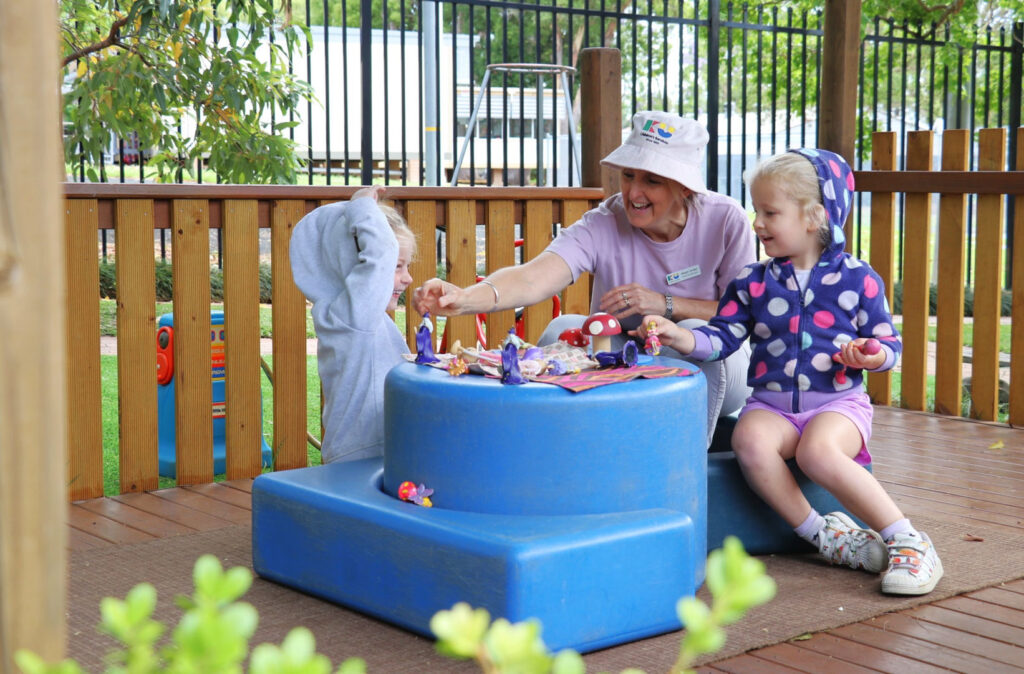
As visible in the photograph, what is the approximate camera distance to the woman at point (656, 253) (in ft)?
10.4

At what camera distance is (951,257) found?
4906 mm

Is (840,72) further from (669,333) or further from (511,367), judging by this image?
(511,367)

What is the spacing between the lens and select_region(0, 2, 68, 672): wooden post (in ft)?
2.71

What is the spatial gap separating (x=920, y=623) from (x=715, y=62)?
4862 mm

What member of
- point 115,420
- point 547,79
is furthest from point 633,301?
point 547,79

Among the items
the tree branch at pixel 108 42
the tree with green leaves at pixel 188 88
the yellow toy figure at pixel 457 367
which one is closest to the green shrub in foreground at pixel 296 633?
the yellow toy figure at pixel 457 367

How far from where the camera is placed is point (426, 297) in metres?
2.97

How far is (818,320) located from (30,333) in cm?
237

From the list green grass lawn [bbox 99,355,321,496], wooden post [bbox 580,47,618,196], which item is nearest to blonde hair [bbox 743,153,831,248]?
wooden post [bbox 580,47,618,196]

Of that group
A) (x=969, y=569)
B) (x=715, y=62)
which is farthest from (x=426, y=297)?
(x=715, y=62)

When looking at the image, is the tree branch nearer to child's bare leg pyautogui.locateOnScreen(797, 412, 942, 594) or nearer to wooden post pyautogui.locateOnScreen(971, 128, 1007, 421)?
child's bare leg pyautogui.locateOnScreen(797, 412, 942, 594)

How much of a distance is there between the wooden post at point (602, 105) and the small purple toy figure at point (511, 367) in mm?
2275

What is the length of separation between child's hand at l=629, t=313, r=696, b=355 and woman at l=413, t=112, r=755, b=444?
0.19m

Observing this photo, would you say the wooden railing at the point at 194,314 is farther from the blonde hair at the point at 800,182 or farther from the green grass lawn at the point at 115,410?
the blonde hair at the point at 800,182
